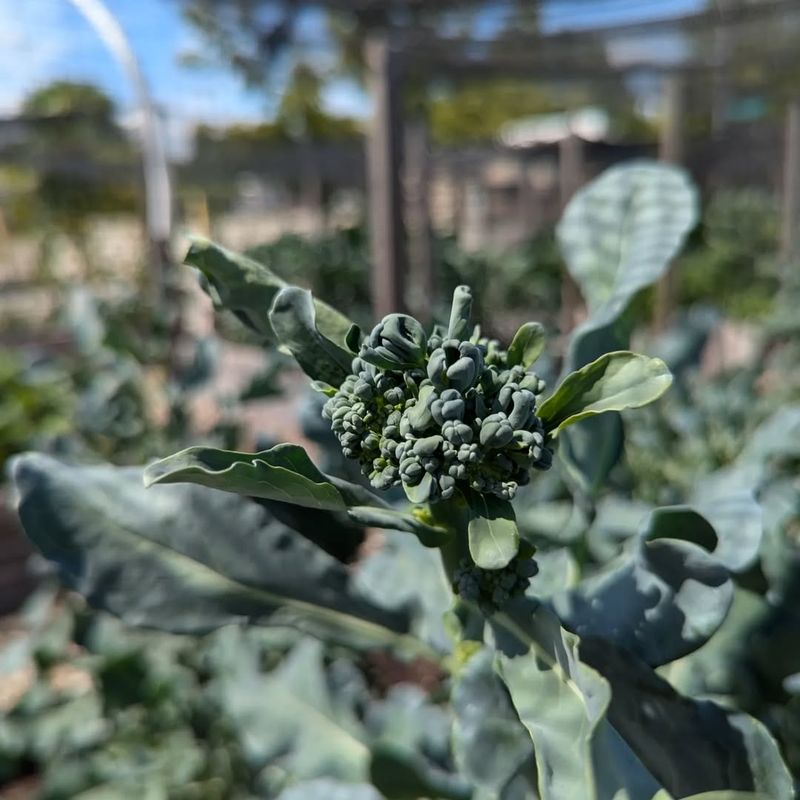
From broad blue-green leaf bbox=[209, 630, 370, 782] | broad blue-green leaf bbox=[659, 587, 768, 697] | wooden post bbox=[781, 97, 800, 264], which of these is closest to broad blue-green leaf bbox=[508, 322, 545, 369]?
broad blue-green leaf bbox=[659, 587, 768, 697]

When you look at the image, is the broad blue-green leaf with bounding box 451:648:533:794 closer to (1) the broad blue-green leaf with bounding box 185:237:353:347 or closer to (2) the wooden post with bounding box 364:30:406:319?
(1) the broad blue-green leaf with bounding box 185:237:353:347

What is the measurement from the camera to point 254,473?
424 millimetres

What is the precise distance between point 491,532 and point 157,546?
296 millimetres

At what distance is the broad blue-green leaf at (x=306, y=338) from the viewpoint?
1.65 feet

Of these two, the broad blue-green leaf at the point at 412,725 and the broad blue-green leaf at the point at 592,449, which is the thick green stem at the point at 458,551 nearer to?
the broad blue-green leaf at the point at 592,449

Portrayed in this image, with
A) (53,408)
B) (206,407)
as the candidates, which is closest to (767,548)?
(53,408)

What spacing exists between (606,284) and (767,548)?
1.11 feet

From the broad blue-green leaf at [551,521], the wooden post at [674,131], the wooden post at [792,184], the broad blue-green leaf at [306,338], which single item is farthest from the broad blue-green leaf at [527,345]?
the wooden post at [792,184]

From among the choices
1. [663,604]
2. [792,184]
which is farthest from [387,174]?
[792,184]

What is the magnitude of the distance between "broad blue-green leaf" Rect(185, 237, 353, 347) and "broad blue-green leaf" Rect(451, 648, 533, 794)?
24 cm

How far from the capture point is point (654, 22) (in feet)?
10.8

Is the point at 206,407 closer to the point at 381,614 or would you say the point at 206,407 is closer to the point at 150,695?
the point at 150,695

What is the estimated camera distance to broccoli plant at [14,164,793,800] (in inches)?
17.5

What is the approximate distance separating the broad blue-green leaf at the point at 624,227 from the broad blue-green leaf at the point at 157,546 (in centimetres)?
34
